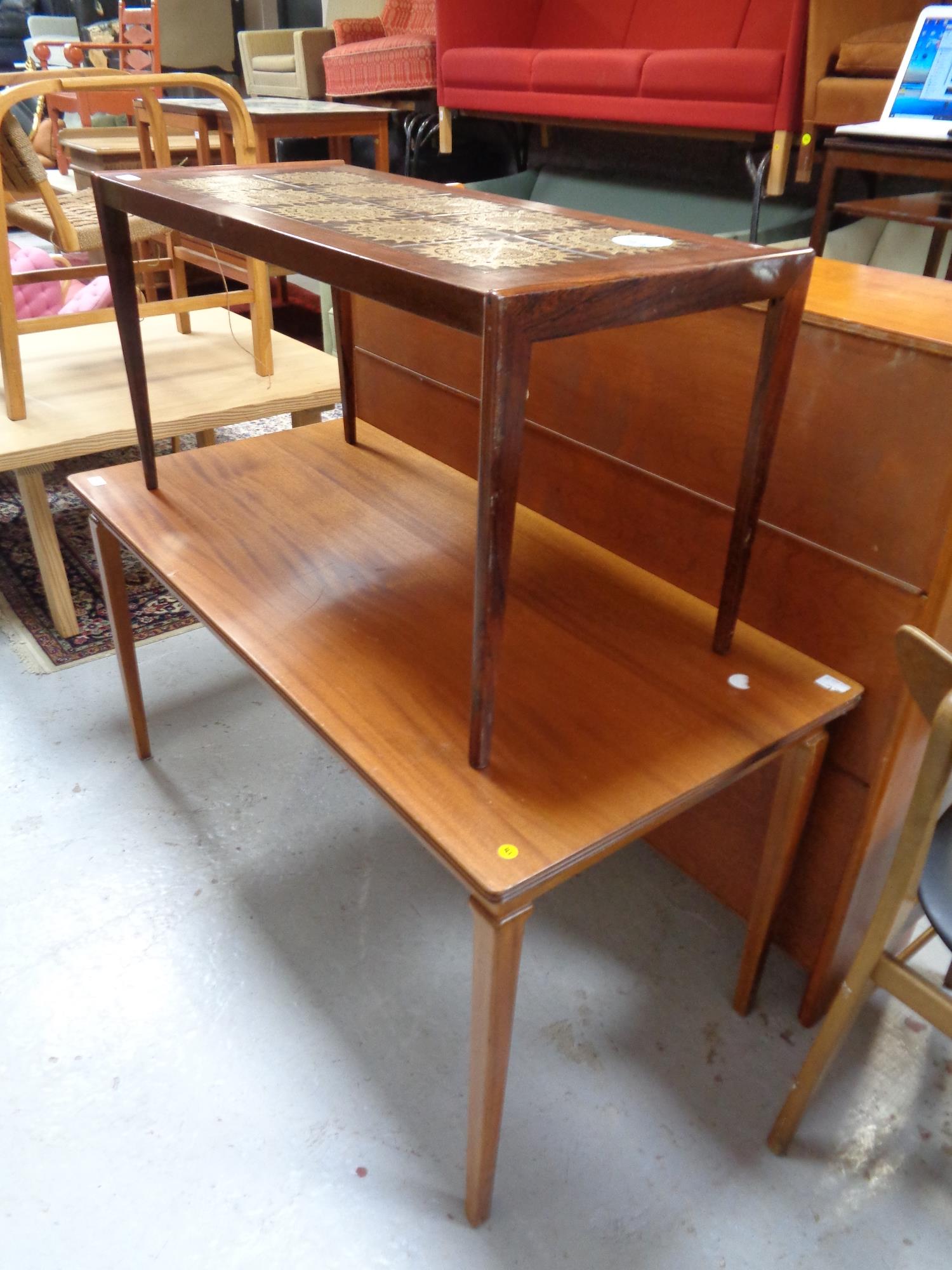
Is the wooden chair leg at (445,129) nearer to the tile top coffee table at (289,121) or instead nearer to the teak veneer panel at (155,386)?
the tile top coffee table at (289,121)

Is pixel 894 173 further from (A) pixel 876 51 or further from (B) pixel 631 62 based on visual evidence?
(B) pixel 631 62

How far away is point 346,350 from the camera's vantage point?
1527mm

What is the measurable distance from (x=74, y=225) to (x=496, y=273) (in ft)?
7.07

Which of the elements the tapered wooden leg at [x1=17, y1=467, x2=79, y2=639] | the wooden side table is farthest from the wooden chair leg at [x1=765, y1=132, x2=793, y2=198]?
the tapered wooden leg at [x1=17, y1=467, x2=79, y2=639]

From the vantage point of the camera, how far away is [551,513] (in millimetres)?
1361

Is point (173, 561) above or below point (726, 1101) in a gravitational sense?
above

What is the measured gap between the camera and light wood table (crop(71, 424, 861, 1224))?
0.80 meters

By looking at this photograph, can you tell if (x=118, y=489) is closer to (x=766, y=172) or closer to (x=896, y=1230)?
(x=896, y=1230)

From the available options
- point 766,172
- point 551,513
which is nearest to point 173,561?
point 551,513

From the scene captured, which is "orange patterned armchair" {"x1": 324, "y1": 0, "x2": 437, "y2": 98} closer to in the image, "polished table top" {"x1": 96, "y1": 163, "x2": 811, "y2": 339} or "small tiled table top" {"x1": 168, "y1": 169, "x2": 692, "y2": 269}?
"small tiled table top" {"x1": 168, "y1": 169, "x2": 692, "y2": 269}

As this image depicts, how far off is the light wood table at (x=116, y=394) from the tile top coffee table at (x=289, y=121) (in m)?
0.97

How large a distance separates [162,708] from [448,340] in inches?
34.0

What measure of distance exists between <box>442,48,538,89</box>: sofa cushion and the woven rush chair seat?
1.68 m

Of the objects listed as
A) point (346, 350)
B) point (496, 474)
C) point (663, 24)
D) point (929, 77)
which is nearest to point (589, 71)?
point (663, 24)
